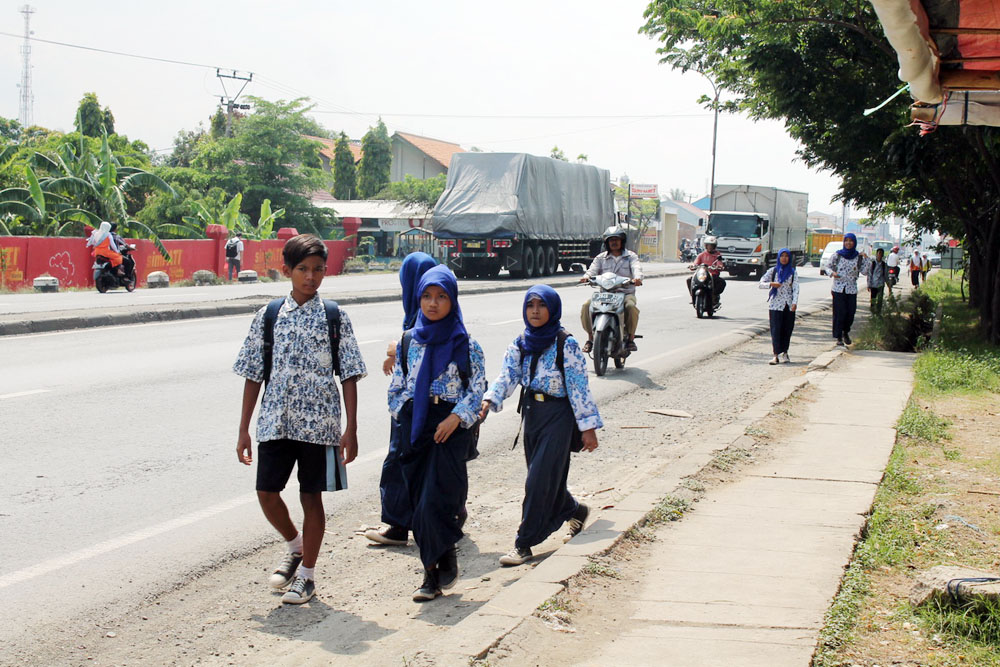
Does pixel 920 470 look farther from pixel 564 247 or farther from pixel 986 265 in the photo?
pixel 564 247

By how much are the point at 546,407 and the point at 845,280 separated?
1102 centimetres

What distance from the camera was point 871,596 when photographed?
172 inches

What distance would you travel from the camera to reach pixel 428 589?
183 inches

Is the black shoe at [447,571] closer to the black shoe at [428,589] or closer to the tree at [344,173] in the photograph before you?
the black shoe at [428,589]

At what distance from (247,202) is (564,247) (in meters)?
17.1

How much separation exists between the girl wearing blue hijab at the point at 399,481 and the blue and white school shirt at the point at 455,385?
0.40m

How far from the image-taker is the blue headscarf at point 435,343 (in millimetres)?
4656

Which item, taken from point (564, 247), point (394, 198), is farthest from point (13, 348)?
point (394, 198)

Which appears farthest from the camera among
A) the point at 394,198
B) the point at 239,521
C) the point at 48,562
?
the point at 394,198

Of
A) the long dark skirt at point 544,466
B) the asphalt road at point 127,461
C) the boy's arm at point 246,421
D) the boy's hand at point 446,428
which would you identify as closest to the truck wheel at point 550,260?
the asphalt road at point 127,461


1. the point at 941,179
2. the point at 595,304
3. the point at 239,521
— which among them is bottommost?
the point at 239,521

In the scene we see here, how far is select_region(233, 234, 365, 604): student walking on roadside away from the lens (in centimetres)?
442

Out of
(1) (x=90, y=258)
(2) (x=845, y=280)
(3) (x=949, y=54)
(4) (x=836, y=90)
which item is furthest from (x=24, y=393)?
(1) (x=90, y=258)

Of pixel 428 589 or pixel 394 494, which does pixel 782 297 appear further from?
pixel 428 589
